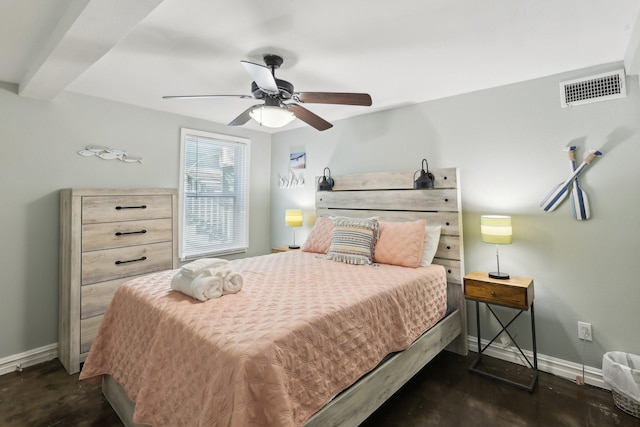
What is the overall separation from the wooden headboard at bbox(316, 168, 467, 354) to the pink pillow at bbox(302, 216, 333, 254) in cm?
35

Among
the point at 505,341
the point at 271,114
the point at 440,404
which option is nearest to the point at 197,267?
the point at 271,114

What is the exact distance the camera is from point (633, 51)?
6.18 feet

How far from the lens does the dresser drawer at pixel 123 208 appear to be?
2631 millimetres

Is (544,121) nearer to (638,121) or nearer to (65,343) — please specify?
(638,121)

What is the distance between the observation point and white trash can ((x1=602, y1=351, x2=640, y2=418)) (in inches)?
74.9

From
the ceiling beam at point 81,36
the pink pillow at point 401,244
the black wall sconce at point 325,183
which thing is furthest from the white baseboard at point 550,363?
the ceiling beam at point 81,36

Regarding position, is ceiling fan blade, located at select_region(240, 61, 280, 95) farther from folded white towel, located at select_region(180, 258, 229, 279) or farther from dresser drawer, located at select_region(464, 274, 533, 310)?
dresser drawer, located at select_region(464, 274, 533, 310)

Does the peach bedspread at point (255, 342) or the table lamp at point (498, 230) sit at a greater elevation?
the table lamp at point (498, 230)

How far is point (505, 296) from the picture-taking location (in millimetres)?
2322

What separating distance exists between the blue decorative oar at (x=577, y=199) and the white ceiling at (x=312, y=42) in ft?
2.18

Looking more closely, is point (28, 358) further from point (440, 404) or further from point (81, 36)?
point (440, 404)

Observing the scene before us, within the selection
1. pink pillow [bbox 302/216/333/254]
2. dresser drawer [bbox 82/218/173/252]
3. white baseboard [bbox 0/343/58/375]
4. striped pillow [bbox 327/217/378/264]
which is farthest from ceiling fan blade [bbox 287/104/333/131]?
white baseboard [bbox 0/343/58/375]

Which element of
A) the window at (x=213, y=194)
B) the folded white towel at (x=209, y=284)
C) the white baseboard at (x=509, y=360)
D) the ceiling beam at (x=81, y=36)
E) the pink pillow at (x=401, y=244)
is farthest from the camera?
the window at (x=213, y=194)

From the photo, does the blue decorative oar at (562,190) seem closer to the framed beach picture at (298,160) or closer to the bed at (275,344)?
the bed at (275,344)
